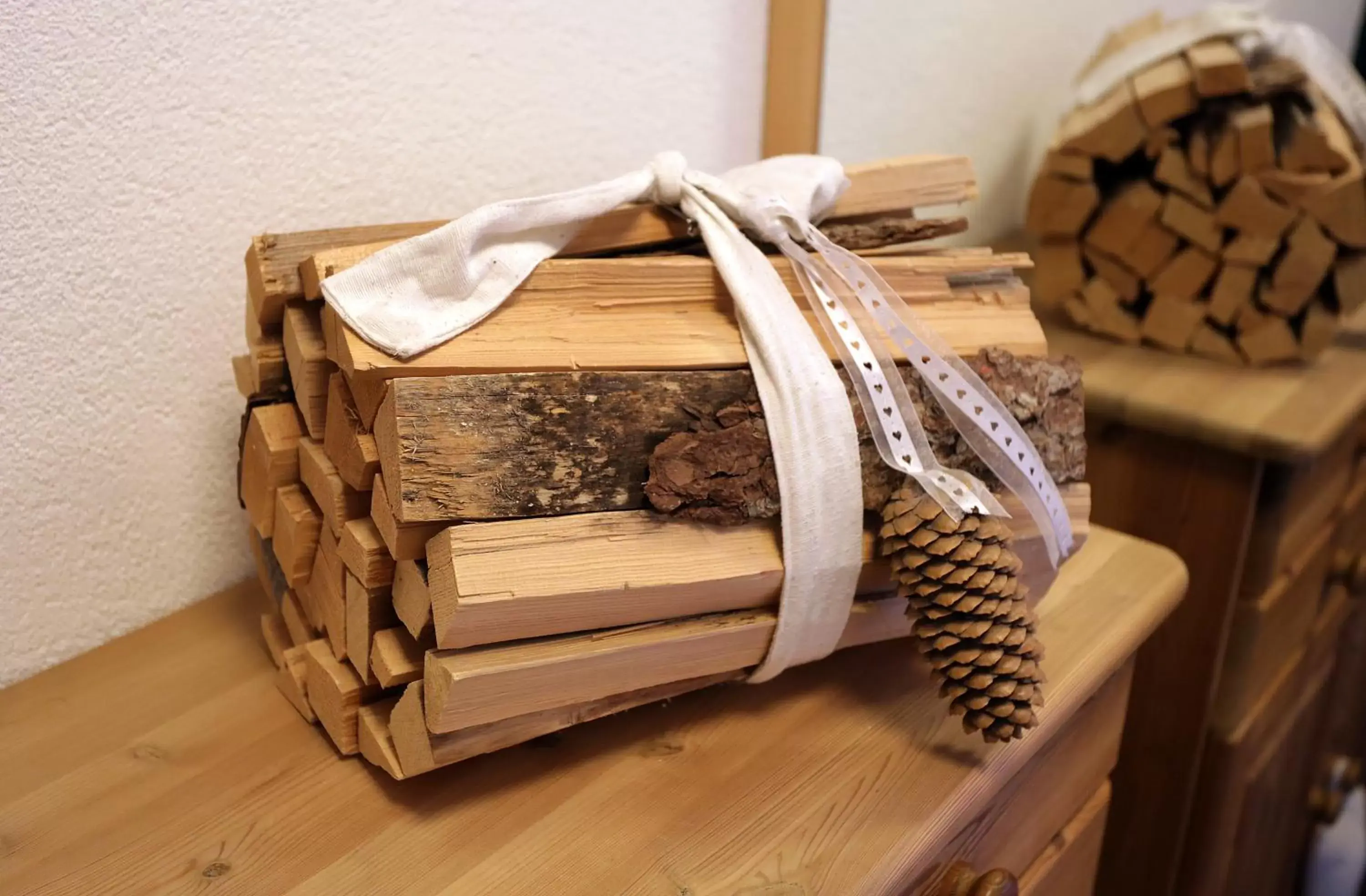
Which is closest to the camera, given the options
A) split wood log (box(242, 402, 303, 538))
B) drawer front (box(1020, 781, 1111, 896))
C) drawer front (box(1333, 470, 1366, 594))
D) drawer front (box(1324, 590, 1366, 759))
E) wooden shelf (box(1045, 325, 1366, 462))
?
split wood log (box(242, 402, 303, 538))

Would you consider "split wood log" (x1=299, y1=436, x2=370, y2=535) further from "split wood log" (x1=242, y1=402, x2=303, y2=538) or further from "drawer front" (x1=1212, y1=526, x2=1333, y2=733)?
"drawer front" (x1=1212, y1=526, x2=1333, y2=733)

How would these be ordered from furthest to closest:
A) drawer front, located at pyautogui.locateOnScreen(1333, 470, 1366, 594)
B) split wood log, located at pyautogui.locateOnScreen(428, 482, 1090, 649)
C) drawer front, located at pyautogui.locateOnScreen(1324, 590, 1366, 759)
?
drawer front, located at pyautogui.locateOnScreen(1324, 590, 1366, 759), drawer front, located at pyautogui.locateOnScreen(1333, 470, 1366, 594), split wood log, located at pyautogui.locateOnScreen(428, 482, 1090, 649)

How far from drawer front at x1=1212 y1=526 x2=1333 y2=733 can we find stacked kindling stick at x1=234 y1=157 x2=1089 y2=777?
0.46 m

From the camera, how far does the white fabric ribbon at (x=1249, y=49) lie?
0.92m

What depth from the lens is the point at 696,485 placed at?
0.46 meters

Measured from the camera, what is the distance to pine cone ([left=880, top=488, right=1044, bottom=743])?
477mm

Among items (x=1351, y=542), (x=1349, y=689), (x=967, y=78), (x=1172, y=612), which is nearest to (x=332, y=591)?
(x=1172, y=612)

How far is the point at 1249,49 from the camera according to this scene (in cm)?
92

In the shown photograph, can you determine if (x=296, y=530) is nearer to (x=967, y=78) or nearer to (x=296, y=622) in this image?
(x=296, y=622)

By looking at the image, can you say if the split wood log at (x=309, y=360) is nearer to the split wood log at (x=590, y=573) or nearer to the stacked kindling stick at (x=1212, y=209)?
the split wood log at (x=590, y=573)

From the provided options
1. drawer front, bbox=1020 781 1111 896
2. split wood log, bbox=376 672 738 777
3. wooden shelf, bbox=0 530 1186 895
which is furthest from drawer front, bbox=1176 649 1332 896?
split wood log, bbox=376 672 738 777

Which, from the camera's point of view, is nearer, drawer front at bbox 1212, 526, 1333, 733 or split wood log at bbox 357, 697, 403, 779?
split wood log at bbox 357, 697, 403, 779

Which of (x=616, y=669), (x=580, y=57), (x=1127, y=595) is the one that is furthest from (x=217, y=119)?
(x=1127, y=595)

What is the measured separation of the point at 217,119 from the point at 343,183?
0.28 ft
